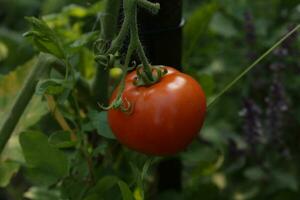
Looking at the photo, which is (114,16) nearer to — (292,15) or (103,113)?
(103,113)

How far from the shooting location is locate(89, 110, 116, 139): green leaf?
2.48ft

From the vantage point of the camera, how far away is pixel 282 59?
4.04 ft

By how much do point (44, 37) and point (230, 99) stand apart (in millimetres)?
650

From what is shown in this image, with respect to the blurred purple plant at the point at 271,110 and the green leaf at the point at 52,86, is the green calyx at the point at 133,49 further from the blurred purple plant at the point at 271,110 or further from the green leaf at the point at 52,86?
the blurred purple plant at the point at 271,110

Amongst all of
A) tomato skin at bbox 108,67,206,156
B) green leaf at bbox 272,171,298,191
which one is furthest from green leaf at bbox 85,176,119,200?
green leaf at bbox 272,171,298,191

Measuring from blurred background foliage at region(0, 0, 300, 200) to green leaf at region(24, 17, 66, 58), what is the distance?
0.43 ft

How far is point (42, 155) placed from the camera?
0.75 meters

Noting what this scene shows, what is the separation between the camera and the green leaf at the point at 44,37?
707mm

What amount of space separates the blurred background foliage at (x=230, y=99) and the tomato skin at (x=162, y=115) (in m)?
0.22

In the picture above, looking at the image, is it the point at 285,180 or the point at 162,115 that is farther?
the point at 285,180

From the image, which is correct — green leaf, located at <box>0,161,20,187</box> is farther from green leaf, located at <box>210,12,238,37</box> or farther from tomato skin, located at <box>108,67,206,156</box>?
green leaf, located at <box>210,12,238,37</box>

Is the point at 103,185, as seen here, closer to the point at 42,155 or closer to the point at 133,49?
the point at 42,155

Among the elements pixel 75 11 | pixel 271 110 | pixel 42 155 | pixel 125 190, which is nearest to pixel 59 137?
pixel 42 155

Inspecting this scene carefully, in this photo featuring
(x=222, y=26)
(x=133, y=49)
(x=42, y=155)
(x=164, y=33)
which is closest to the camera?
(x=133, y=49)
